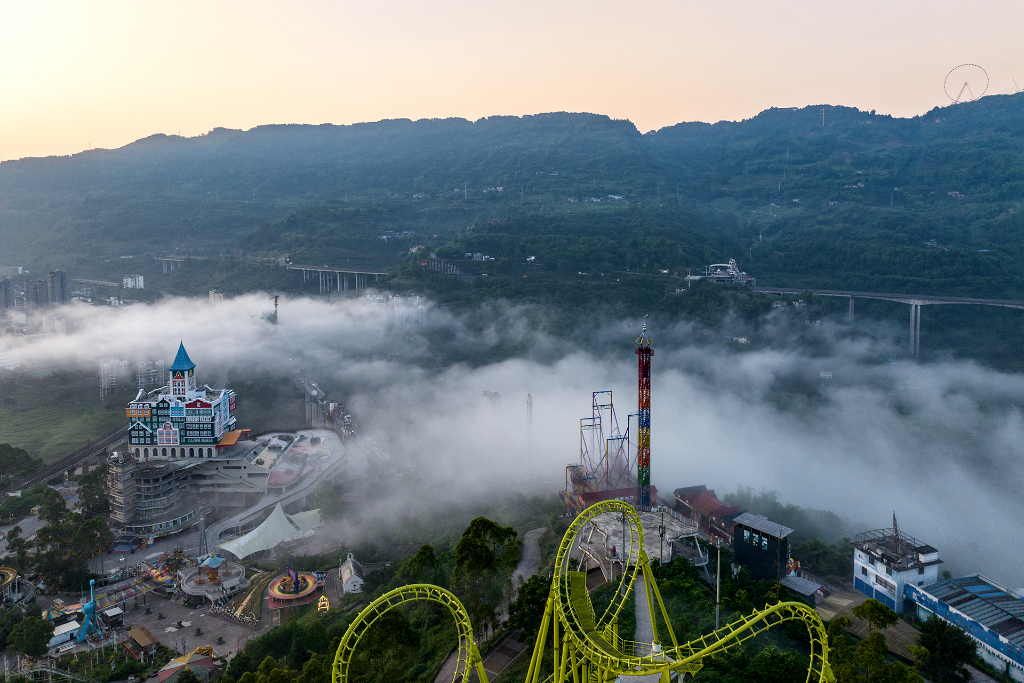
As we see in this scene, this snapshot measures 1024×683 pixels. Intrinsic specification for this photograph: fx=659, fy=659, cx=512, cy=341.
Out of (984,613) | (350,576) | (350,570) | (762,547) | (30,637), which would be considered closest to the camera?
(984,613)

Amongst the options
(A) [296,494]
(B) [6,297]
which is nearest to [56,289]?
(B) [6,297]

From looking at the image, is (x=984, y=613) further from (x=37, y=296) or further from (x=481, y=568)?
(x=37, y=296)

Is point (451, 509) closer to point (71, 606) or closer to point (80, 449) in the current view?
point (71, 606)

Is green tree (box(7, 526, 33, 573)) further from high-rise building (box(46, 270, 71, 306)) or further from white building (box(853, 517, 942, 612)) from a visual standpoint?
high-rise building (box(46, 270, 71, 306))

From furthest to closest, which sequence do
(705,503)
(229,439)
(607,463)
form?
(229,439), (607,463), (705,503)

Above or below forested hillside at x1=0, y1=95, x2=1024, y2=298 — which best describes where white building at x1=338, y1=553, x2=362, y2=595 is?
below

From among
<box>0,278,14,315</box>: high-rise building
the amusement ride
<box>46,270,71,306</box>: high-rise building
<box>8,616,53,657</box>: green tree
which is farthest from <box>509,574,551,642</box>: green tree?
<box>0,278,14,315</box>: high-rise building
